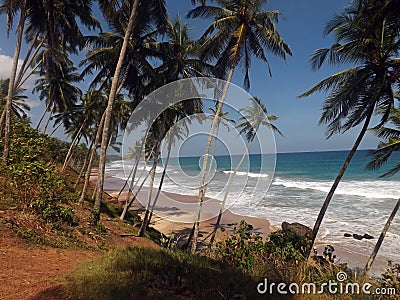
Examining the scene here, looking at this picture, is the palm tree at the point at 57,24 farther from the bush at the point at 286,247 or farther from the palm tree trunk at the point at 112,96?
the bush at the point at 286,247

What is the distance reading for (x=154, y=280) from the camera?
3203 mm

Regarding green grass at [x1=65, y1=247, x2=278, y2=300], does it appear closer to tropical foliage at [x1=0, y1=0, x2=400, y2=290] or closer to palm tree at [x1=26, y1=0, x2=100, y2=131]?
tropical foliage at [x1=0, y1=0, x2=400, y2=290]

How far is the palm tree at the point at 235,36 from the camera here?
9.33 metres

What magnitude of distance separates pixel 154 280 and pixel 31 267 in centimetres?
175

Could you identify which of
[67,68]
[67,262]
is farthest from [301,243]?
[67,68]

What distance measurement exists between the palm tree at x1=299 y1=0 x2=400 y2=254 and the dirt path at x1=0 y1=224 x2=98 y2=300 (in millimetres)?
6072

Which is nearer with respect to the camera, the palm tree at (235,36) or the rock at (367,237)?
the palm tree at (235,36)

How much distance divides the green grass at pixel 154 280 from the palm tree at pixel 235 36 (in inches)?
210

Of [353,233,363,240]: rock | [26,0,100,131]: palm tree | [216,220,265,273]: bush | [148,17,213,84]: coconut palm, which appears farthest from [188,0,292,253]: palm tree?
[353,233,363,240]: rock

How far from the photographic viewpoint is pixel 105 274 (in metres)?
3.21

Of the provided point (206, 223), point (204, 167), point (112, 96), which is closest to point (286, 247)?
point (204, 167)

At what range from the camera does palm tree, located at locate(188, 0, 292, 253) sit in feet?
30.6

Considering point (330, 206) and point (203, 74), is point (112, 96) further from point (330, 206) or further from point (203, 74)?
point (330, 206)

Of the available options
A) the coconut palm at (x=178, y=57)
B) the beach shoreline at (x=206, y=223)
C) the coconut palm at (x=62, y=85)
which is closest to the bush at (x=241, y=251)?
the beach shoreline at (x=206, y=223)
